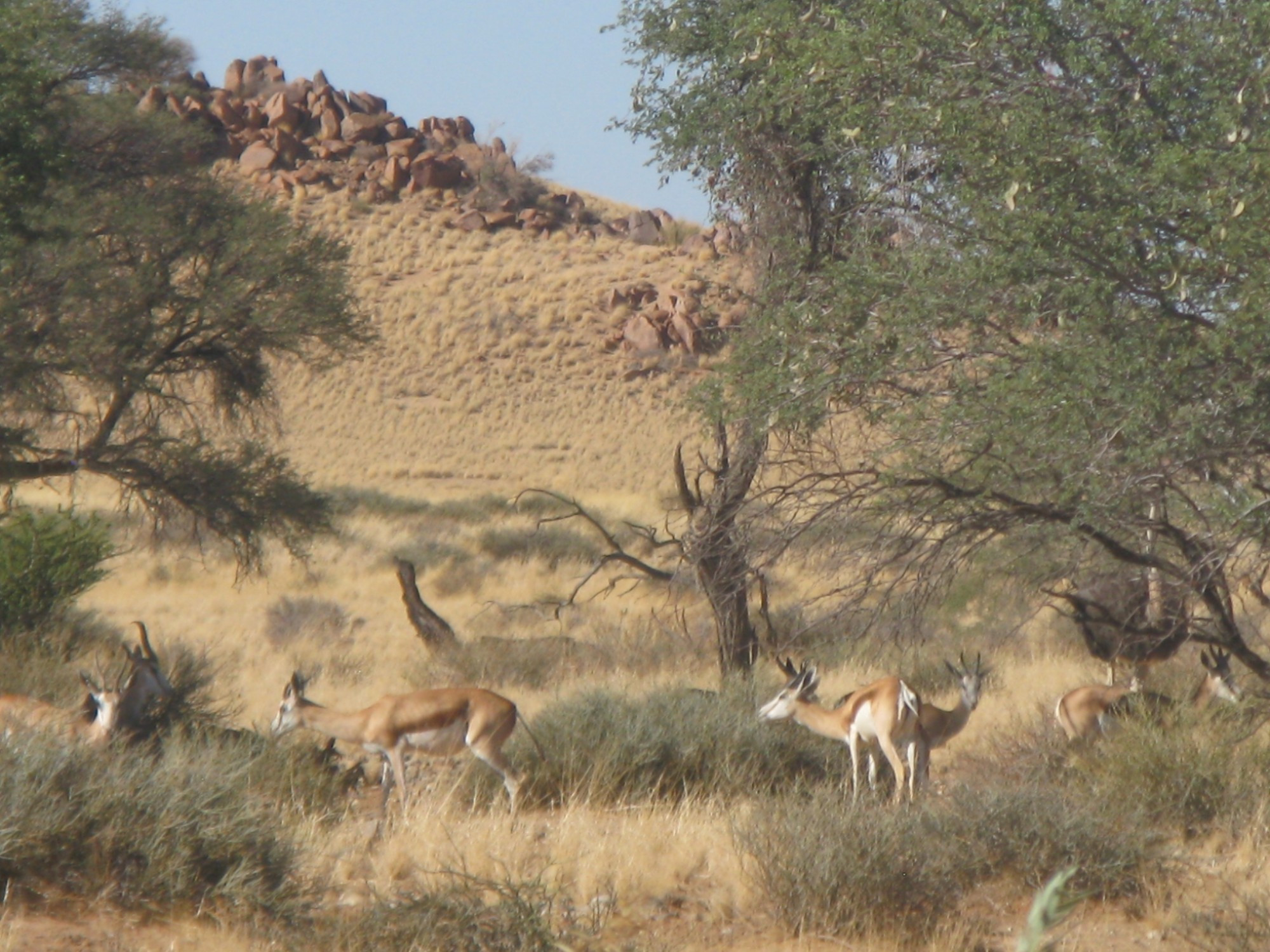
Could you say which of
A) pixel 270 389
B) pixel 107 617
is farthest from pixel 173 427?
pixel 270 389

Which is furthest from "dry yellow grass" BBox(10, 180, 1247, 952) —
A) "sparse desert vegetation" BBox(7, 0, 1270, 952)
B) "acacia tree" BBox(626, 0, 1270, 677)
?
"acacia tree" BBox(626, 0, 1270, 677)

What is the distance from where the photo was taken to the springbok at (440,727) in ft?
30.5

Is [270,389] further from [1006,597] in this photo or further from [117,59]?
[1006,597]

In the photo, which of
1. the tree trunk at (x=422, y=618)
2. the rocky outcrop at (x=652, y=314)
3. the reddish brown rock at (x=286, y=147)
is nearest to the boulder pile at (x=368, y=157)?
the reddish brown rock at (x=286, y=147)

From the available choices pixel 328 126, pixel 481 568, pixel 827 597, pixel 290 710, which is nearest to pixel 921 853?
pixel 827 597

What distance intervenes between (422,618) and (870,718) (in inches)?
422

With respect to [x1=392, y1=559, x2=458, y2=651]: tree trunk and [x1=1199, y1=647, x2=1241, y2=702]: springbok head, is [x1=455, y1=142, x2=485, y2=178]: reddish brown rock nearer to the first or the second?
[x1=392, y1=559, x2=458, y2=651]: tree trunk

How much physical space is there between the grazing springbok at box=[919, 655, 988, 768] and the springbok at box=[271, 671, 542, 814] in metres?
2.75

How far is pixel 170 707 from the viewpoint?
34.3ft

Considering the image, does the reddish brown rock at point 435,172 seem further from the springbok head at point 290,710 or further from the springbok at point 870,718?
the springbok at point 870,718

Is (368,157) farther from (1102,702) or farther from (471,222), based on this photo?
(1102,702)

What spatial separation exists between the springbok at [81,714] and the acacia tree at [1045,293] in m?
4.43

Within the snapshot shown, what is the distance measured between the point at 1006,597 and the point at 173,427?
30.9 metres

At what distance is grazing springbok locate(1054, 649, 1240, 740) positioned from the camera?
10250mm
